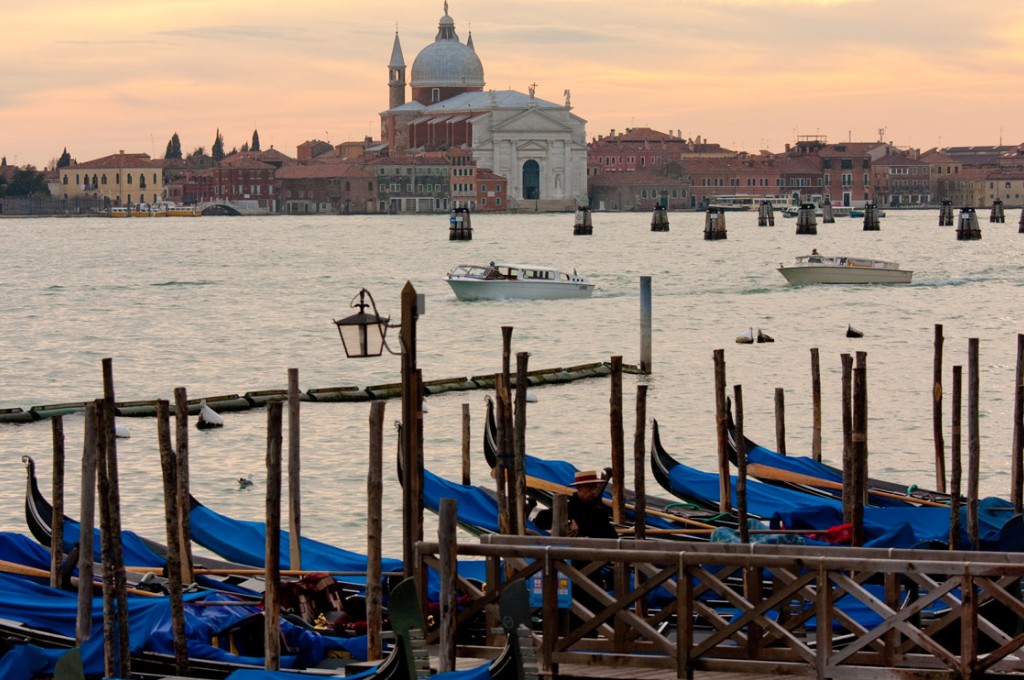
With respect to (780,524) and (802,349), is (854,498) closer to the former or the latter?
(780,524)

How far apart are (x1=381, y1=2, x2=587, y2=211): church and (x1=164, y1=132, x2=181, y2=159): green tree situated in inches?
583

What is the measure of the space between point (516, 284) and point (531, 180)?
5941 centimetres

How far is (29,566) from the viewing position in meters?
6.43

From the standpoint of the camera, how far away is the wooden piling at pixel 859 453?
6.50 m

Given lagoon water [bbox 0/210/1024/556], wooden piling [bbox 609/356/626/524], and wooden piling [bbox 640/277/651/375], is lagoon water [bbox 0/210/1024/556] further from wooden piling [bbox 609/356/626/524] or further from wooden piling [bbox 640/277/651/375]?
wooden piling [bbox 609/356/626/524]

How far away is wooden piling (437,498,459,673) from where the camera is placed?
4.97 m

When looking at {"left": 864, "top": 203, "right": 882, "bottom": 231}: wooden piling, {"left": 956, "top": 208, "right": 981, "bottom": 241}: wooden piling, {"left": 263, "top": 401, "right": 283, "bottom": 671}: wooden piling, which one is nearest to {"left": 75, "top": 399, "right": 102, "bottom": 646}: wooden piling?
{"left": 263, "top": 401, "right": 283, "bottom": 671}: wooden piling

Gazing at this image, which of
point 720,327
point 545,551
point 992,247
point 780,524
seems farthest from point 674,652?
point 992,247

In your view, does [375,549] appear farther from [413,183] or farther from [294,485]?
[413,183]

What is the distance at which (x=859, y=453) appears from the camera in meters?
6.96

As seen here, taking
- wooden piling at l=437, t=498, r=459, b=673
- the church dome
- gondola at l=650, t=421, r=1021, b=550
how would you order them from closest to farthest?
wooden piling at l=437, t=498, r=459, b=673, gondola at l=650, t=421, r=1021, b=550, the church dome

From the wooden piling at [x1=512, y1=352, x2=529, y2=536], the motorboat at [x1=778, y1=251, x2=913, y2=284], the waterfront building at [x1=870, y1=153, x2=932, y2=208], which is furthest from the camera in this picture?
the waterfront building at [x1=870, y1=153, x2=932, y2=208]

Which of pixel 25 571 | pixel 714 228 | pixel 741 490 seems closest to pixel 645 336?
pixel 741 490

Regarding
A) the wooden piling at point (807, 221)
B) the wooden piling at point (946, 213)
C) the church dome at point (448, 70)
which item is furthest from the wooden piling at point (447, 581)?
the church dome at point (448, 70)
